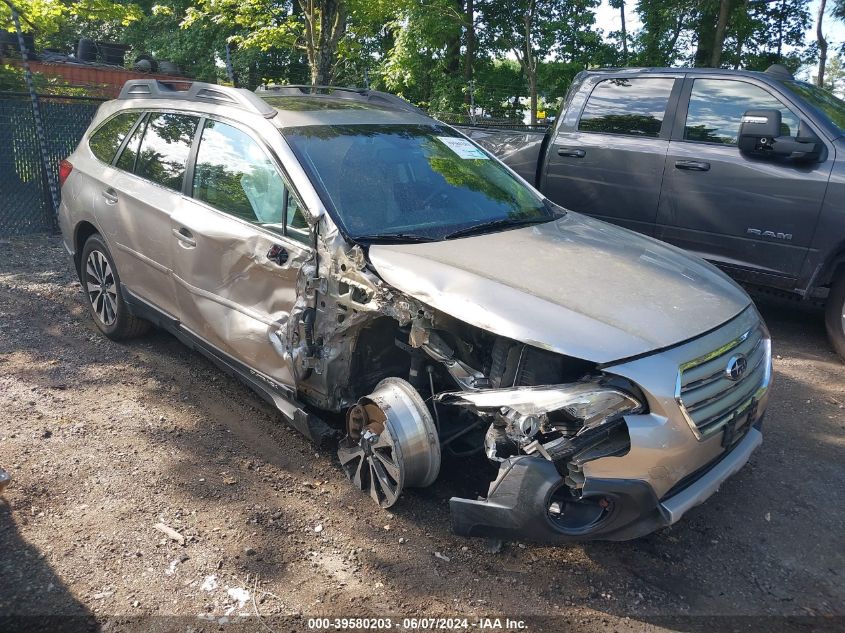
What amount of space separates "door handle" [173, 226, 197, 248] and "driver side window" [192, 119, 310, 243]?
209 millimetres

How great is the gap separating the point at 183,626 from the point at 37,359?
10.2 ft

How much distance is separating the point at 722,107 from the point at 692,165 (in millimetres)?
528

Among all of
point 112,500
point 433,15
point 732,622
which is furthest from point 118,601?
point 433,15

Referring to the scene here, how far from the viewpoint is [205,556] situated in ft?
9.82

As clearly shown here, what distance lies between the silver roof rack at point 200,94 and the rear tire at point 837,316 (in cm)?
422

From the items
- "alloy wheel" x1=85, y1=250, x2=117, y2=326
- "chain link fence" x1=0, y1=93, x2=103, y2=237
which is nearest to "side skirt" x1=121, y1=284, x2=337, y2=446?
"alloy wheel" x1=85, y1=250, x2=117, y2=326

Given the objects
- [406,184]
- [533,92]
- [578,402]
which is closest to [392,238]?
[406,184]

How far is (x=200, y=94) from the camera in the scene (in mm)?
4410

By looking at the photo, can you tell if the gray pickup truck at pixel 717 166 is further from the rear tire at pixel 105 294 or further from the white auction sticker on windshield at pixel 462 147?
the rear tire at pixel 105 294

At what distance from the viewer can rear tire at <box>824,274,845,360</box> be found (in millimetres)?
5121

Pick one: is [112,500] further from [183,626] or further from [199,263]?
[199,263]

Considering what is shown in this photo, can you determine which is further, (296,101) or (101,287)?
(101,287)

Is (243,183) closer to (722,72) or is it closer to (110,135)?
(110,135)

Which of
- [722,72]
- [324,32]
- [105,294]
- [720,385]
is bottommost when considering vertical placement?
[105,294]
